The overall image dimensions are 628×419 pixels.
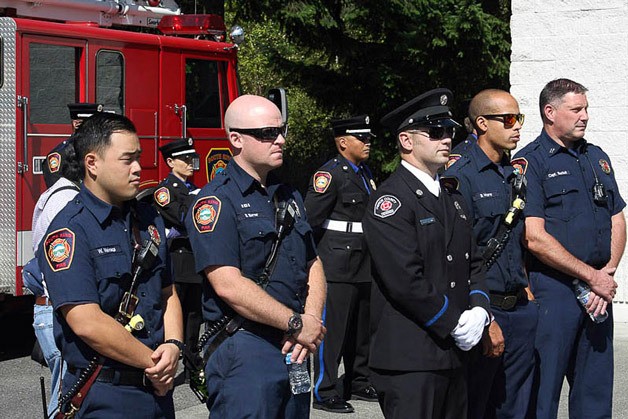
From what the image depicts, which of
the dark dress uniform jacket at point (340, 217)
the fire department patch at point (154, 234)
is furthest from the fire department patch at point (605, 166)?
the fire department patch at point (154, 234)

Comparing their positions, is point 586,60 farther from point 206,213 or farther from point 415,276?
point 206,213

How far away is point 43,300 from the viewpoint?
17.7 feet

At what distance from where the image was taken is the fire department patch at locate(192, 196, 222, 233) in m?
4.23

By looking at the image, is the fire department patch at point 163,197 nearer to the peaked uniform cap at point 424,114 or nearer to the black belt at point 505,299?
the black belt at point 505,299

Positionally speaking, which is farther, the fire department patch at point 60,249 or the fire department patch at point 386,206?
the fire department patch at point 386,206

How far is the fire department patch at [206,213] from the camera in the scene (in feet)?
13.9

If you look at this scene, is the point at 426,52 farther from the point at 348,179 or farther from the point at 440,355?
the point at 440,355

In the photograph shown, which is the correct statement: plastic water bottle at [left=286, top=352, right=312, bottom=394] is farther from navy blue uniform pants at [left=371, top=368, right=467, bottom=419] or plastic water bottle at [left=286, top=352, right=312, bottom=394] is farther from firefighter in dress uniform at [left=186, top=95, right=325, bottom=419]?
navy blue uniform pants at [left=371, top=368, right=467, bottom=419]

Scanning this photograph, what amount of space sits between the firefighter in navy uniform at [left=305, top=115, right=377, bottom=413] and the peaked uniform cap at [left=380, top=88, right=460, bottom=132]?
2801 millimetres

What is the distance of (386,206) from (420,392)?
2.70 feet

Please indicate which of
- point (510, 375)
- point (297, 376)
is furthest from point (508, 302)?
point (297, 376)

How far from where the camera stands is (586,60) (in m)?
10.1

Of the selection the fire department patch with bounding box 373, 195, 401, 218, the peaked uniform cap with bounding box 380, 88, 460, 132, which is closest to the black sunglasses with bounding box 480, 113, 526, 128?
the peaked uniform cap with bounding box 380, 88, 460, 132

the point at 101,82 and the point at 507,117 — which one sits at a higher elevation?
the point at 101,82
